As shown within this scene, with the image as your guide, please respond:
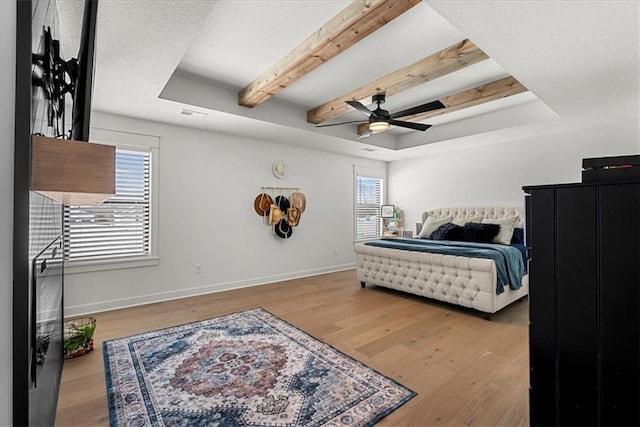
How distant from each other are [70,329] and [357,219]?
17.0 feet

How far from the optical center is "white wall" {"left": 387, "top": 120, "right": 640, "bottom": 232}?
4.36 m

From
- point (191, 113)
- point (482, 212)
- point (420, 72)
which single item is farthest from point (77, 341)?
point (482, 212)

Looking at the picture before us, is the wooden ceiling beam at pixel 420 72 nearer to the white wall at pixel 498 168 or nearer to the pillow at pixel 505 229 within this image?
the pillow at pixel 505 229

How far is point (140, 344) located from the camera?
2.76m

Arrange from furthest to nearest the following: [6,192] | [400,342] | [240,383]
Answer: [400,342], [240,383], [6,192]

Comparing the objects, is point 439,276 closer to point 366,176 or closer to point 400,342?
point 400,342

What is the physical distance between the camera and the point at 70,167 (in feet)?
3.14

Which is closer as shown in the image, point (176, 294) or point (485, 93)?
point (485, 93)

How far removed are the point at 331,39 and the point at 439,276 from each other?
294 centimetres

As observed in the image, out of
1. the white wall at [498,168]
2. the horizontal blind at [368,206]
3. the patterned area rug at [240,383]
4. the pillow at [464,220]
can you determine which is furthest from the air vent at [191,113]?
the white wall at [498,168]

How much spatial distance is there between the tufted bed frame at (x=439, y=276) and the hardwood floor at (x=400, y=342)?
175 mm

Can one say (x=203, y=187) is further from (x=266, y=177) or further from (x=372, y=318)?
(x=372, y=318)

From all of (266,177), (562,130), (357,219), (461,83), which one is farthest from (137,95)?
(562,130)

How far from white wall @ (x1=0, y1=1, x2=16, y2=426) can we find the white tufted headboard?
5728 millimetres
